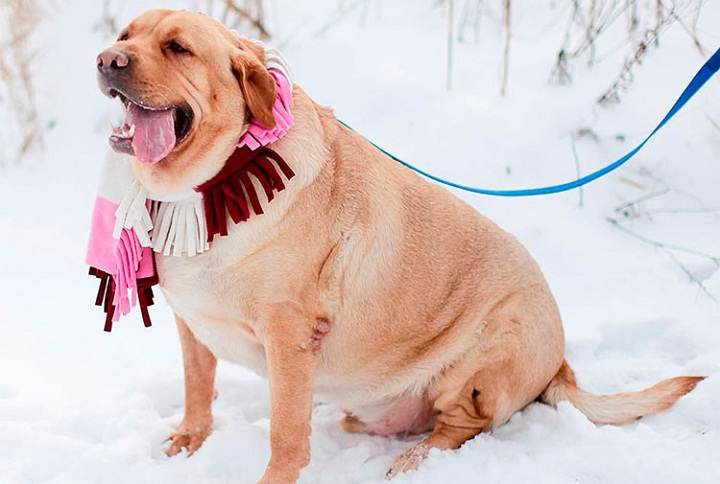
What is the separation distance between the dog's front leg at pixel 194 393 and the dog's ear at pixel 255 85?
0.90m

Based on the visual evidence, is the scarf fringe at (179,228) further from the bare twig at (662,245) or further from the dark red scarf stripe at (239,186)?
the bare twig at (662,245)

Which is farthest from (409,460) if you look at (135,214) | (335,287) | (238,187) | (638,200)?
(638,200)

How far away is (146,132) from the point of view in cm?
215

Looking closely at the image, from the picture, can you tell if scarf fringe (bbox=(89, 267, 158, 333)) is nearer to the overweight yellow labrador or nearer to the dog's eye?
the overweight yellow labrador

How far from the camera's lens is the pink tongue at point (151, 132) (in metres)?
2.14

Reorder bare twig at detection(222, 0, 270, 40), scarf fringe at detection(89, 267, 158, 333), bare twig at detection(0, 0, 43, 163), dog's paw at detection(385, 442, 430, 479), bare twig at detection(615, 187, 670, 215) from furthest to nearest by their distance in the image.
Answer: bare twig at detection(0, 0, 43, 163) < bare twig at detection(222, 0, 270, 40) < bare twig at detection(615, 187, 670, 215) < dog's paw at detection(385, 442, 430, 479) < scarf fringe at detection(89, 267, 158, 333)

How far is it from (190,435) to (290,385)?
63cm

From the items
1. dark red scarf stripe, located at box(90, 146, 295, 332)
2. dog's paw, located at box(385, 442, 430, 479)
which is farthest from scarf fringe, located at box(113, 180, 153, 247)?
dog's paw, located at box(385, 442, 430, 479)

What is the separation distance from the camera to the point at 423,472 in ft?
8.44

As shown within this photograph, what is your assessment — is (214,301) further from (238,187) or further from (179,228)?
(238,187)

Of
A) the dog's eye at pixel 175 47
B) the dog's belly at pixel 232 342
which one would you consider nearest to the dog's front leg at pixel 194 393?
the dog's belly at pixel 232 342

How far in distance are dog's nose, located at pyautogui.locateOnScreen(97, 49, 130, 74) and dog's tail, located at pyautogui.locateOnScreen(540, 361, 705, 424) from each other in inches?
70.6

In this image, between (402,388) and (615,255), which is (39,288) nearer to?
(402,388)

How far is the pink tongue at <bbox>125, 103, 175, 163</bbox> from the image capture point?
2.14m
